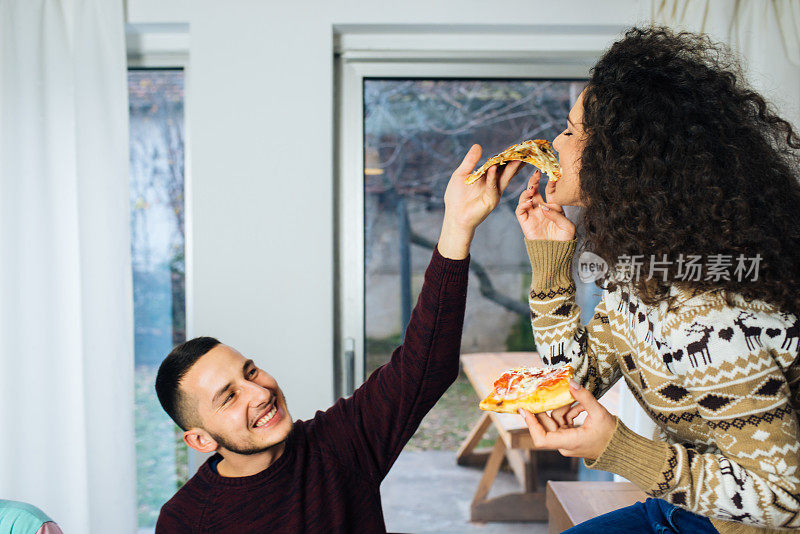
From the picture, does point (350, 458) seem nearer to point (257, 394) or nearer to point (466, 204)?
point (257, 394)

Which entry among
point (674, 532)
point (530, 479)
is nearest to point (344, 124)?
point (530, 479)

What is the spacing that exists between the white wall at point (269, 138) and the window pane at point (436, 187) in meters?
0.28

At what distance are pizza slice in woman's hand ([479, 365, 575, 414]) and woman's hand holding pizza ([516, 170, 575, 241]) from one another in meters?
0.33

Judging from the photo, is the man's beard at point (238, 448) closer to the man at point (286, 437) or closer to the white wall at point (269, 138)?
the man at point (286, 437)

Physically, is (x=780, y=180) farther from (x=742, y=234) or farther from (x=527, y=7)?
(x=527, y=7)

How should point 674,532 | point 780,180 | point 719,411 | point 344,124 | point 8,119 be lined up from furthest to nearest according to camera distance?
1. point 344,124
2. point 8,119
3. point 674,532
4. point 780,180
5. point 719,411

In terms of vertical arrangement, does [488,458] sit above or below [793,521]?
below

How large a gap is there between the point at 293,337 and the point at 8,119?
1292 millimetres

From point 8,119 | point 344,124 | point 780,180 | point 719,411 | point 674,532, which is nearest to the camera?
point 719,411

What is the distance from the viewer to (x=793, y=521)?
107cm

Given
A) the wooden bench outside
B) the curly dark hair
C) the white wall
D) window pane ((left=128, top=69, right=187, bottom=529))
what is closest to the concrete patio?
the wooden bench outside

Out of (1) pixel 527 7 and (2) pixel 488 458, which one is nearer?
(1) pixel 527 7

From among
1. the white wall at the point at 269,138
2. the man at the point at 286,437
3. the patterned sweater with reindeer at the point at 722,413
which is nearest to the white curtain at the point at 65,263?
the white wall at the point at 269,138

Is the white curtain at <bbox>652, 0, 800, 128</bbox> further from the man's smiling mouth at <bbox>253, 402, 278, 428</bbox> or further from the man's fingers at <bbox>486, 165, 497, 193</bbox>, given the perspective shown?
the man's smiling mouth at <bbox>253, 402, 278, 428</bbox>
